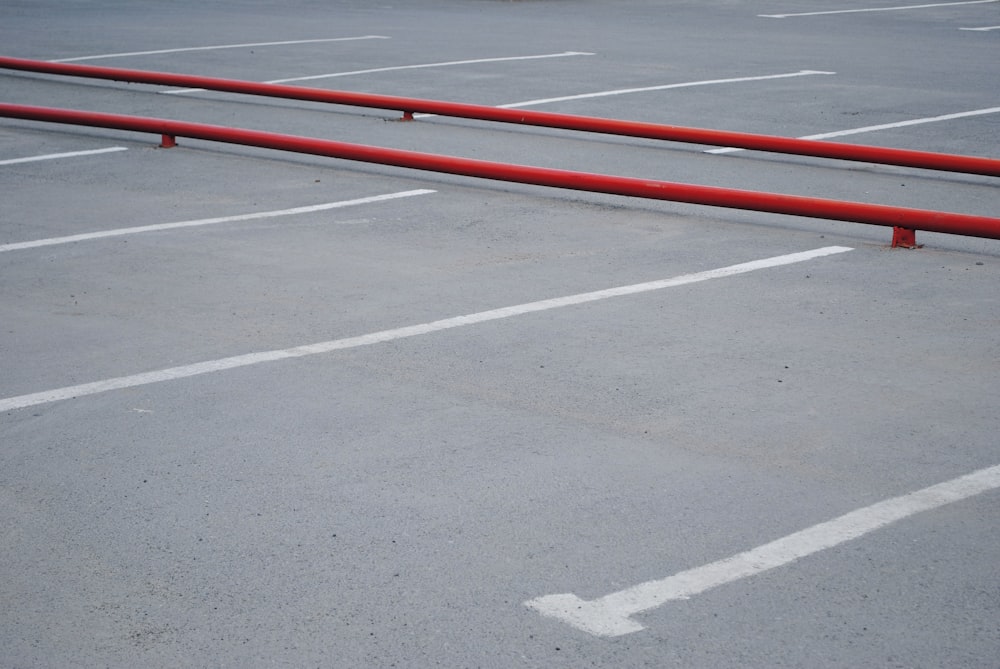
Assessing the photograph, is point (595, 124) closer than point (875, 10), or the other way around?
point (595, 124)

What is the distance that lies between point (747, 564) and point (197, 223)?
5417 mm

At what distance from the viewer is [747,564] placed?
4.12m

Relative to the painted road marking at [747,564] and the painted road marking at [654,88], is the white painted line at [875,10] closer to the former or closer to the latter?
the painted road marking at [654,88]

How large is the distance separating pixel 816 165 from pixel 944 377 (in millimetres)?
5135

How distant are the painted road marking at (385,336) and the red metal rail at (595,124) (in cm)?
208

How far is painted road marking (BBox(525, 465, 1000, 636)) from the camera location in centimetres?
381

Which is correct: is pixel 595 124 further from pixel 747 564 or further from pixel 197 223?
pixel 747 564

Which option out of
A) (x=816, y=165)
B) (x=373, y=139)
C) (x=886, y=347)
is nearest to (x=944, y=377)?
(x=886, y=347)

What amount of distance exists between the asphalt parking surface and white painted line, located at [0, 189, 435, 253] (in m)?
0.05

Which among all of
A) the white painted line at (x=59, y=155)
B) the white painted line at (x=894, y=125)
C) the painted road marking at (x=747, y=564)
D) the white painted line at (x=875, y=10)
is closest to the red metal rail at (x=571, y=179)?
the white painted line at (x=59, y=155)

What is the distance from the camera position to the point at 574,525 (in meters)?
4.38

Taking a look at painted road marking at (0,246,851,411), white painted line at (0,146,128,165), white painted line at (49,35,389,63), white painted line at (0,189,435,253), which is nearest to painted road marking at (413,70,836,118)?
white painted line at (0,146,128,165)

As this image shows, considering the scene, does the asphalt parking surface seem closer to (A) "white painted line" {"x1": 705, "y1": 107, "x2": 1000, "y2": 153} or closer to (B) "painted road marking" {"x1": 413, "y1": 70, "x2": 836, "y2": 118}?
(A) "white painted line" {"x1": 705, "y1": 107, "x2": 1000, "y2": 153}

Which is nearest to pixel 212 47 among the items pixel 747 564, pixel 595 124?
pixel 595 124
